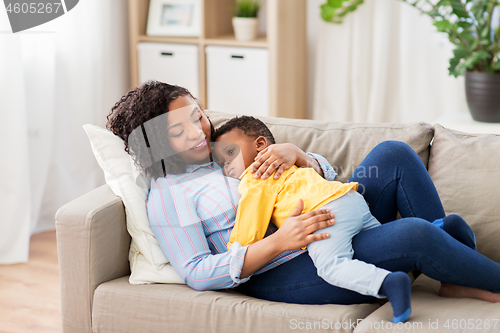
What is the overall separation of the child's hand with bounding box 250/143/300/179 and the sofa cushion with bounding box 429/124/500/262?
19.4 inches

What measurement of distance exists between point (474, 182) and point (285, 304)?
68 cm

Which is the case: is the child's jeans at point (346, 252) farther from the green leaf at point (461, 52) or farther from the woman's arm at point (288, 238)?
the green leaf at point (461, 52)

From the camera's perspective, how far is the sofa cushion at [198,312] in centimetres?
119

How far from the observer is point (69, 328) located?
1388 mm

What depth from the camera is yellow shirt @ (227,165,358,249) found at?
1271 millimetres

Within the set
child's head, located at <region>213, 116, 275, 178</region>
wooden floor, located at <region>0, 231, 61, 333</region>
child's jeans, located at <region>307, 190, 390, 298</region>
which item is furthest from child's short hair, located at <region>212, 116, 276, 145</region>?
wooden floor, located at <region>0, 231, 61, 333</region>

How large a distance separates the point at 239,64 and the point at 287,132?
3.90 feet

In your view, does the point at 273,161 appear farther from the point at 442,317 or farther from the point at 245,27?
the point at 245,27

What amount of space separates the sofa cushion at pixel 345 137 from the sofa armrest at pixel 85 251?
2.05 ft

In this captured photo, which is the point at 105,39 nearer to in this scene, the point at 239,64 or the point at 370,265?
the point at 239,64

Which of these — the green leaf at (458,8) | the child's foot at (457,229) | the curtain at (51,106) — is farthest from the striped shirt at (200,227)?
the green leaf at (458,8)

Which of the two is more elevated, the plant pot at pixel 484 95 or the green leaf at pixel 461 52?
the green leaf at pixel 461 52

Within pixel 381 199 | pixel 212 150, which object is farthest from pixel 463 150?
pixel 212 150

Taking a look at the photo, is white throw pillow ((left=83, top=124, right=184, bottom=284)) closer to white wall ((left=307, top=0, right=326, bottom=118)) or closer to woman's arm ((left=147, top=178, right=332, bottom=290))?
woman's arm ((left=147, top=178, right=332, bottom=290))
